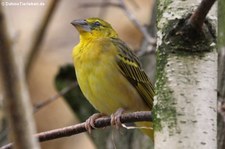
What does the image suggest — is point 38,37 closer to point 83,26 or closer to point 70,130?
point 70,130

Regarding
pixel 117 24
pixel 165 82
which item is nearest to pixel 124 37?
pixel 117 24

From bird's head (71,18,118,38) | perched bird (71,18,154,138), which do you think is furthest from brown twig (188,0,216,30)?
bird's head (71,18,118,38)

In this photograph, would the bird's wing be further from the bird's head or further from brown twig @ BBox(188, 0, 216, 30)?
brown twig @ BBox(188, 0, 216, 30)

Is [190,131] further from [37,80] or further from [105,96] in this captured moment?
[37,80]

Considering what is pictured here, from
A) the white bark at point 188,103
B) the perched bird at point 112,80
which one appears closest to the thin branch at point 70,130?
the white bark at point 188,103

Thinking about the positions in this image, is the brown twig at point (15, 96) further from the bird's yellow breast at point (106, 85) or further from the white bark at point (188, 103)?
the bird's yellow breast at point (106, 85)

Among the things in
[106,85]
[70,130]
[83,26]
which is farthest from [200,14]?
[83,26]
